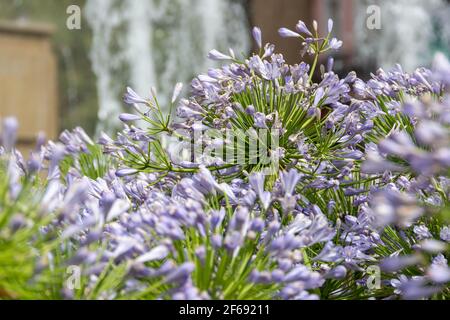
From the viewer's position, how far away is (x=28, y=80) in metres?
7.80

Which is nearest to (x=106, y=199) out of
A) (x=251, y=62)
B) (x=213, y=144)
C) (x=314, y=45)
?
(x=213, y=144)

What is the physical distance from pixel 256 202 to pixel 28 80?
6.94 m

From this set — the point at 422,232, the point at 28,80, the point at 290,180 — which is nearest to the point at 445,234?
the point at 422,232

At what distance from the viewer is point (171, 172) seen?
1358 mm

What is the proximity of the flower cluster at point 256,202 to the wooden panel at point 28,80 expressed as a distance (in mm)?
6189

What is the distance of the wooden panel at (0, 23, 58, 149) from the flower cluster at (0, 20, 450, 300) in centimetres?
619

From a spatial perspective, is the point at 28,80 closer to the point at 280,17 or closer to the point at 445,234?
the point at 280,17

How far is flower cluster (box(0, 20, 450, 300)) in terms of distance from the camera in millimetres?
915

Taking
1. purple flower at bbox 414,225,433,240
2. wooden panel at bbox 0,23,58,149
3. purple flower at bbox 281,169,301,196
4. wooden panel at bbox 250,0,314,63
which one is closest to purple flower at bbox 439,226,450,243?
purple flower at bbox 414,225,433,240

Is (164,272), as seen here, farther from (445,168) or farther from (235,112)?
(235,112)

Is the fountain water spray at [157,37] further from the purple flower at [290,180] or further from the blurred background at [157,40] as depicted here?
the purple flower at [290,180]

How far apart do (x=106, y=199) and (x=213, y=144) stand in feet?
1.08

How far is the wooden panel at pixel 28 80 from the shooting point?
7.60m

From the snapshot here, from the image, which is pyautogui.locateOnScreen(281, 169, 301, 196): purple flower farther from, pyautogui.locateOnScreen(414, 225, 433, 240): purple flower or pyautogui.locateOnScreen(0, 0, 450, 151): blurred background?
pyautogui.locateOnScreen(0, 0, 450, 151): blurred background
